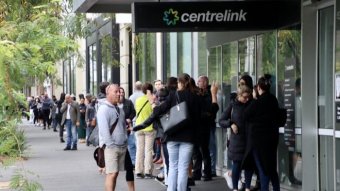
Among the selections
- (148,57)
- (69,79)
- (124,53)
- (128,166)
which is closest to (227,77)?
(128,166)

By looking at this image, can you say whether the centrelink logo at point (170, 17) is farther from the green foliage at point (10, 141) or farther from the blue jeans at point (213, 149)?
the green foliage at point (10, 141)

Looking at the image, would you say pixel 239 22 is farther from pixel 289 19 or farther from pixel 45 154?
pixel 45 154

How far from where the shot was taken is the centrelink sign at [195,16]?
35.2 feet

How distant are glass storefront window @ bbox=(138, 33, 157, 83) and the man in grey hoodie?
13.4 metres

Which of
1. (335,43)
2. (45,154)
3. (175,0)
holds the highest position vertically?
(175,0)

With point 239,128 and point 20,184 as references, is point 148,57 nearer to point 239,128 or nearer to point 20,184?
point 239,128

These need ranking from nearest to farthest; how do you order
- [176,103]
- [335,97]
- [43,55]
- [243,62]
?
[43,55]
[335,97]
[176,103]
[243,62]

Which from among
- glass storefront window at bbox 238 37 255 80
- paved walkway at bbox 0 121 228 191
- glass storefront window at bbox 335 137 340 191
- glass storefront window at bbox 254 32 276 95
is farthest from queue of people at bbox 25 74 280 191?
glass storefront window at bbox 238 37 255 80

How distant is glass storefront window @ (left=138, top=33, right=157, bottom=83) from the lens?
24172mm

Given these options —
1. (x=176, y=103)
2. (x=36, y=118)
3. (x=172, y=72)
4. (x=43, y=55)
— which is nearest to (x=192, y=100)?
(x=176, y=103)

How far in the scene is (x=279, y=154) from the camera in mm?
12109

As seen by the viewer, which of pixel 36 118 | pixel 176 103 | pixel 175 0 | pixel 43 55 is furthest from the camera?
pixel 36 118

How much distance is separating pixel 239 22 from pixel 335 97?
1.95 metres

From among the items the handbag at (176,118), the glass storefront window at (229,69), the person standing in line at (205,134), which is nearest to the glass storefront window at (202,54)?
the glass storefront window at (229,69)
